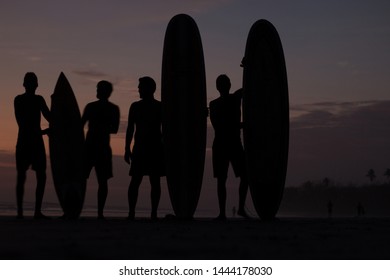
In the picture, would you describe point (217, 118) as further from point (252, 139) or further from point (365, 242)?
point (365, 242)

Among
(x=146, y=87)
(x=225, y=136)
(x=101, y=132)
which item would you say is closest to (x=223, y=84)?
(x=225, y=136)

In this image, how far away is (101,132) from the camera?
25.2 feet

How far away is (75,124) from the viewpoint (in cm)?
853

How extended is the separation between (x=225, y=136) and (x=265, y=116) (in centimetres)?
85

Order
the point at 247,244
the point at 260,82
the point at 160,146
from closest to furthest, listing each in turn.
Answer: the point at 247,244 → the point at 160,146 → the point at 260,82

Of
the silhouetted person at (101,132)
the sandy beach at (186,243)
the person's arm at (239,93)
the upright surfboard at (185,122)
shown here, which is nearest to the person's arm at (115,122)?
the silhouetted person at (101,132)

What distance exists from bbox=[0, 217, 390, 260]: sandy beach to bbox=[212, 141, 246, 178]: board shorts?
1.57m

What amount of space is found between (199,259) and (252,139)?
4.27 metres

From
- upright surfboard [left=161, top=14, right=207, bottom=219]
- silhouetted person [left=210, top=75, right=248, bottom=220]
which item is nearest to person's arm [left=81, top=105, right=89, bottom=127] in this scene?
upright surfboard [left=161, top=14, right=207, bottom=219]

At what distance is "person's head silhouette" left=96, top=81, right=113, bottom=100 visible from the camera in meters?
7.68

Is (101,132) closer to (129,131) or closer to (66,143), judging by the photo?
A: (129,131)

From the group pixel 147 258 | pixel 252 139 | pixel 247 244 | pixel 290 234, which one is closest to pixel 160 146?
pixel 252 139

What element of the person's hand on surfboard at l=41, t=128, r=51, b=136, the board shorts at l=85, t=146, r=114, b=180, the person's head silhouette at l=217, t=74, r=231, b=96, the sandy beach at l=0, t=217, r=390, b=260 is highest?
the person's head silhouette at l=217, t=74, r=231, b=96

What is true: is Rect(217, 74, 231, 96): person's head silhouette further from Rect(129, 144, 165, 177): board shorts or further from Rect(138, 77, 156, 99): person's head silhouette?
Rect(129, 144, 165, 177): board shorts
